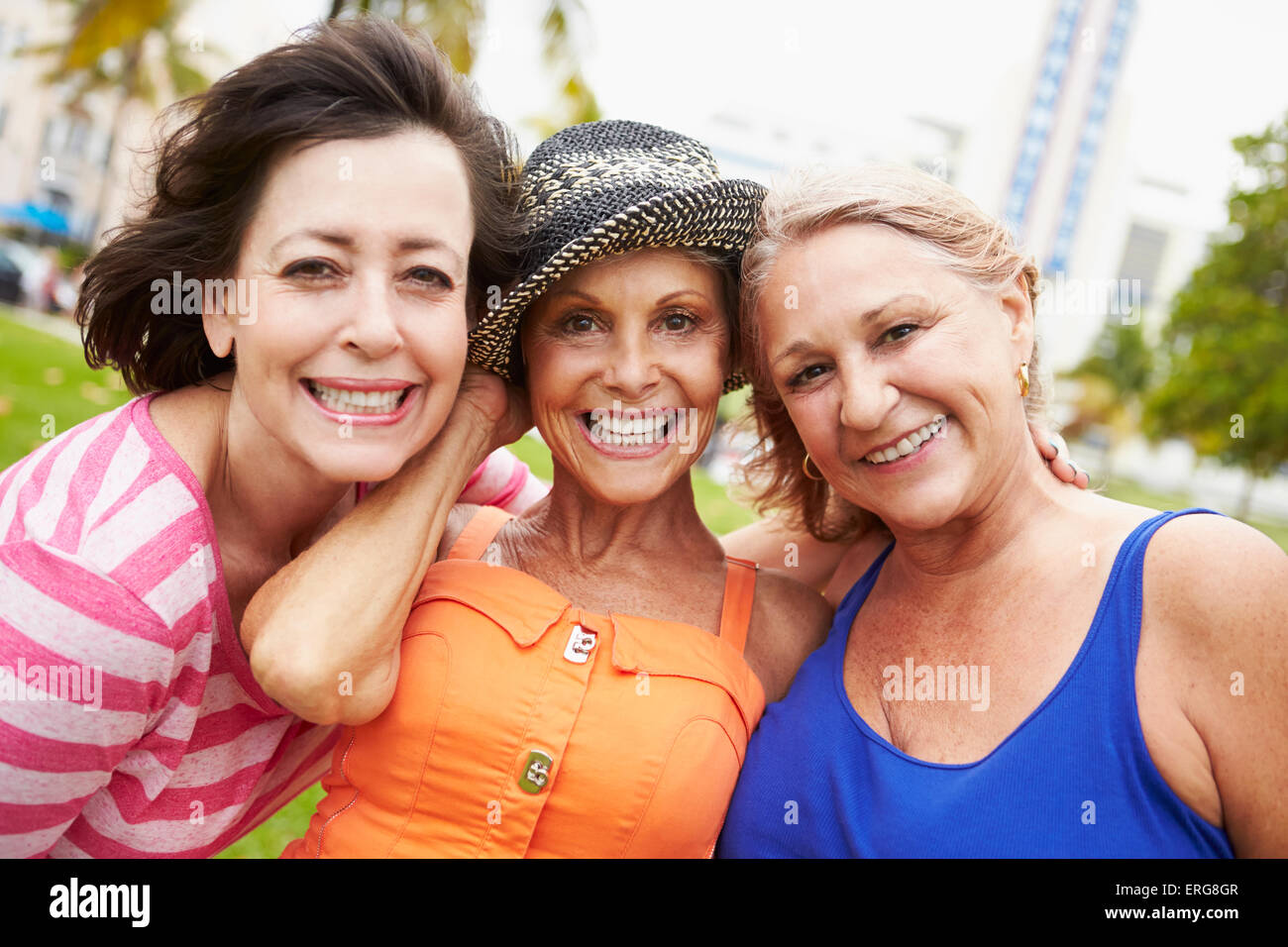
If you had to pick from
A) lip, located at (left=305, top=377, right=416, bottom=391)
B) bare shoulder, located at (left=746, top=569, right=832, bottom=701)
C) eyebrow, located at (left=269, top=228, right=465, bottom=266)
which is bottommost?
bare shoulder, located at (left=746, top=569, right=832, bottom=701)

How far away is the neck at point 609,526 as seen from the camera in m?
2.80

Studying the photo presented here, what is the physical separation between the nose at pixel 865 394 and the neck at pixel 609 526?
0.71m

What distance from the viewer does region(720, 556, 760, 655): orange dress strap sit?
8.70 ft

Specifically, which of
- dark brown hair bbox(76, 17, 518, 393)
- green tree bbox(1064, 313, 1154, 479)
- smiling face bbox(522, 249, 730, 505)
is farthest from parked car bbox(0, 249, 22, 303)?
green tree bbox(1064, 313, 1154, 479)

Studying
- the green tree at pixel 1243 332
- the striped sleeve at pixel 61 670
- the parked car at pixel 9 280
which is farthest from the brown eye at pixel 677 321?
the parked car at pixel 9 280

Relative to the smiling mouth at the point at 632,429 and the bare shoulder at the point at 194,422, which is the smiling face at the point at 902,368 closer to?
the smiling mouth at the point at 632,429

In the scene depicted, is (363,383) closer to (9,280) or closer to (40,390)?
(40,390)

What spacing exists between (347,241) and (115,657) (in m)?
1.04

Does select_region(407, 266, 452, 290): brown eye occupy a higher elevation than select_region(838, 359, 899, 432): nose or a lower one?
higher

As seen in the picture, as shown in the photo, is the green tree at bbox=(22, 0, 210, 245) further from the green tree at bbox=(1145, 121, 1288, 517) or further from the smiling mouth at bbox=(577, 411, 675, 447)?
the green tree at bbox=(1145, 121, 1288, 517)

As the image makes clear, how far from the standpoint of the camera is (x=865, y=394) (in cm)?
227

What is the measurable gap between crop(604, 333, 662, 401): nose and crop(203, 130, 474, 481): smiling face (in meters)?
0.39
